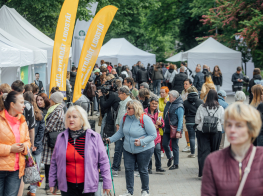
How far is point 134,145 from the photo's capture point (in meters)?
6.09

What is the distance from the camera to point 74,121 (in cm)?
409

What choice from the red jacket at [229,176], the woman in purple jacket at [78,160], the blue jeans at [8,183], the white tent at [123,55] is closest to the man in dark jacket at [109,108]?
the blue jeans at [8,183]

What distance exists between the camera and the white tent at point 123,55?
2988 centimetres

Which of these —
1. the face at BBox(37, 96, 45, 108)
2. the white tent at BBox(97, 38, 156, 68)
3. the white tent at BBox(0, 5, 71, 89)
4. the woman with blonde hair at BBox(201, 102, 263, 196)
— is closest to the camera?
the woman with blonde hair at BBox(201, 102, 263, 196)

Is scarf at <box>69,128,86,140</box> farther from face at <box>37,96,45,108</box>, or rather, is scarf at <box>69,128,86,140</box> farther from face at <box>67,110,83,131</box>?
face at <box>37,96,45,108</box>

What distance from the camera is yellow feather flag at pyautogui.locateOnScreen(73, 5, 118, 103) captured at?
9281mm

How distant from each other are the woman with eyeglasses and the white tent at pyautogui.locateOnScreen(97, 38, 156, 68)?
2377 cm

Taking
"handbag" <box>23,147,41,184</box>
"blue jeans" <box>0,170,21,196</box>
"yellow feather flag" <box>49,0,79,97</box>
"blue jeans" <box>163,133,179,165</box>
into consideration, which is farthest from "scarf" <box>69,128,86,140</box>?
"yellow feather flag" <box>49,0,79,97</box>

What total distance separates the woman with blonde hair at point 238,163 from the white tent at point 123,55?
2738 centimetres

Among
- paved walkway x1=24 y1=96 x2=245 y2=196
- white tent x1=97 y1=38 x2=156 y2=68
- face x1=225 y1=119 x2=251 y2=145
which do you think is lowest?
paved walkway x1=24 y1=96 x2=245 y2=196

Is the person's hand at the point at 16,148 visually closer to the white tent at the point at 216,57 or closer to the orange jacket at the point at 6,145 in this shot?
the orange jacket at the point at 6,145

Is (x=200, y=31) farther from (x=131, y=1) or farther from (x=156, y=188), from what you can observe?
(x=156, y=188)

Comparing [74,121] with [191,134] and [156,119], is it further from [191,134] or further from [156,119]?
[191,134]

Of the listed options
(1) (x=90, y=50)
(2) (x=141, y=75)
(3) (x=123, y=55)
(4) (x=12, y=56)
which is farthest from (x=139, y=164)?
(3) (x=123, y=55)
